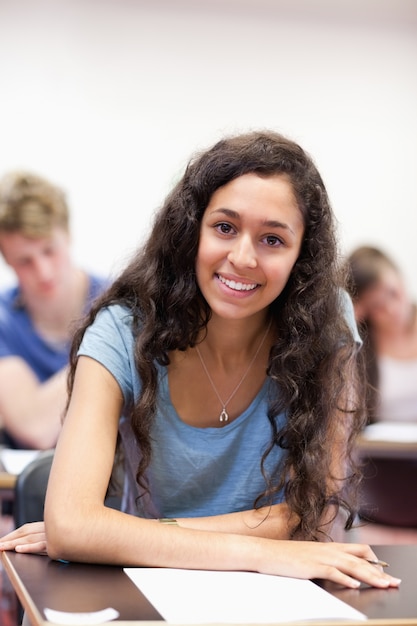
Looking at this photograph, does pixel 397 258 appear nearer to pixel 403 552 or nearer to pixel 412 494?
pixel 412 494

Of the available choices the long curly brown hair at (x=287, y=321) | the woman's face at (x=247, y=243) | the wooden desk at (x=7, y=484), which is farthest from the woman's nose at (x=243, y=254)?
the wooden desk at (x=7, y=484)

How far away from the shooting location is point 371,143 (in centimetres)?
482

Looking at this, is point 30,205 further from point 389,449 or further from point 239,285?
point 239,285

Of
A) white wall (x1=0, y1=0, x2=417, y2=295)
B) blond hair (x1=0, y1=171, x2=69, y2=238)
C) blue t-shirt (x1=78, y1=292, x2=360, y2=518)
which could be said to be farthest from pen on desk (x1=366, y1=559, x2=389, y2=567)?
blond hair (x1=0, y1=171, x2=69, y2=238)

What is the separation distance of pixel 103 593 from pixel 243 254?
741 millimetres

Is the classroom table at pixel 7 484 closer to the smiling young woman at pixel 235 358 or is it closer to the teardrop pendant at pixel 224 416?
the smiling young woman at pixel 235 358

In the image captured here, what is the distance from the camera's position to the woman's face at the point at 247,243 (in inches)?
71.6

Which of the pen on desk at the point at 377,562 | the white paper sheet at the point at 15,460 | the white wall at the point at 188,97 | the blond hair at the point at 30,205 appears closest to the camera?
the pen on desk at the point at 377,562

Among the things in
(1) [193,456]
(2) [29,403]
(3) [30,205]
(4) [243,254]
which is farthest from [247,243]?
(3) [30,205]

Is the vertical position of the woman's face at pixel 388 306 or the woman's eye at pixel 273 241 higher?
the woman's eye at pixel 273 241

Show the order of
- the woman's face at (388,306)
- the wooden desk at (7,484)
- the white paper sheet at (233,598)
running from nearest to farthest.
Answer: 1. the white paper sheet at (233,598)
2. the wooden desk at (7,484)
3. the woman's face at (388,306)

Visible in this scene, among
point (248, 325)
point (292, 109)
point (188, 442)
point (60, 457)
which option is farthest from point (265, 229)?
point (292, 109)

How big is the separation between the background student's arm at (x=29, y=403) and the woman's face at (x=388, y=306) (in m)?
1.66

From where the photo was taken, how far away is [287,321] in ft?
6.46
